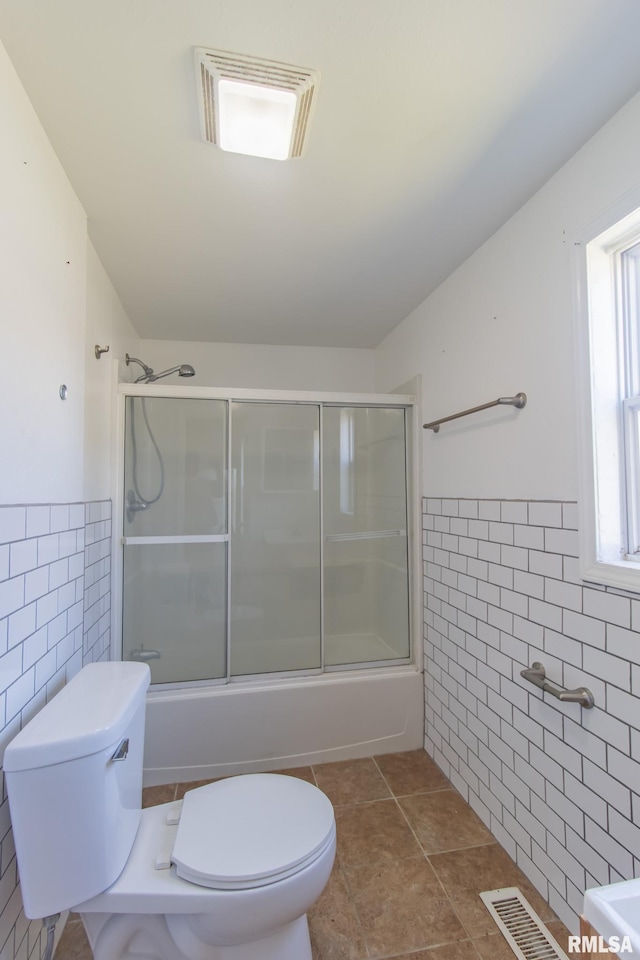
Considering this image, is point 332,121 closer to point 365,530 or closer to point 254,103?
point 254,103

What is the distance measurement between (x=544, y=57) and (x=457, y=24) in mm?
227

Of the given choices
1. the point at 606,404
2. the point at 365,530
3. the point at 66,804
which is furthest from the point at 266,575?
the point at 606,404

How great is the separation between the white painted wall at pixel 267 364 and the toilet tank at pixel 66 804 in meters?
2.20

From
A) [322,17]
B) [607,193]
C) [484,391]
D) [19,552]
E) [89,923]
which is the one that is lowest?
[89,923]

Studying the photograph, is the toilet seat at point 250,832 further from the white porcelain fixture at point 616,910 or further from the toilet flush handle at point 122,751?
the white porcelain fixture at point 616,910

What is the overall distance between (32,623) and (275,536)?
4.58ft

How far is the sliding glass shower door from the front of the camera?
222 centimetres

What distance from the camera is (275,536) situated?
96.2 inches

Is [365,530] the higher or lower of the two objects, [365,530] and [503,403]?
the lower

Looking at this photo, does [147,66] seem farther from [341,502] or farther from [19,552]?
[341,502]

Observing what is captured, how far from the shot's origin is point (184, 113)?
3.76 ft

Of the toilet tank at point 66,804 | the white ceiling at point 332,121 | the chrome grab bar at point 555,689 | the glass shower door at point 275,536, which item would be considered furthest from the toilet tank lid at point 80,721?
the white ceiling at point 332,121

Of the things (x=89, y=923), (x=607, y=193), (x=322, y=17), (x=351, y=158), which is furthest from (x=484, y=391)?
(x=89, y=923)

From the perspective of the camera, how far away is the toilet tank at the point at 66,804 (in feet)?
3.10
